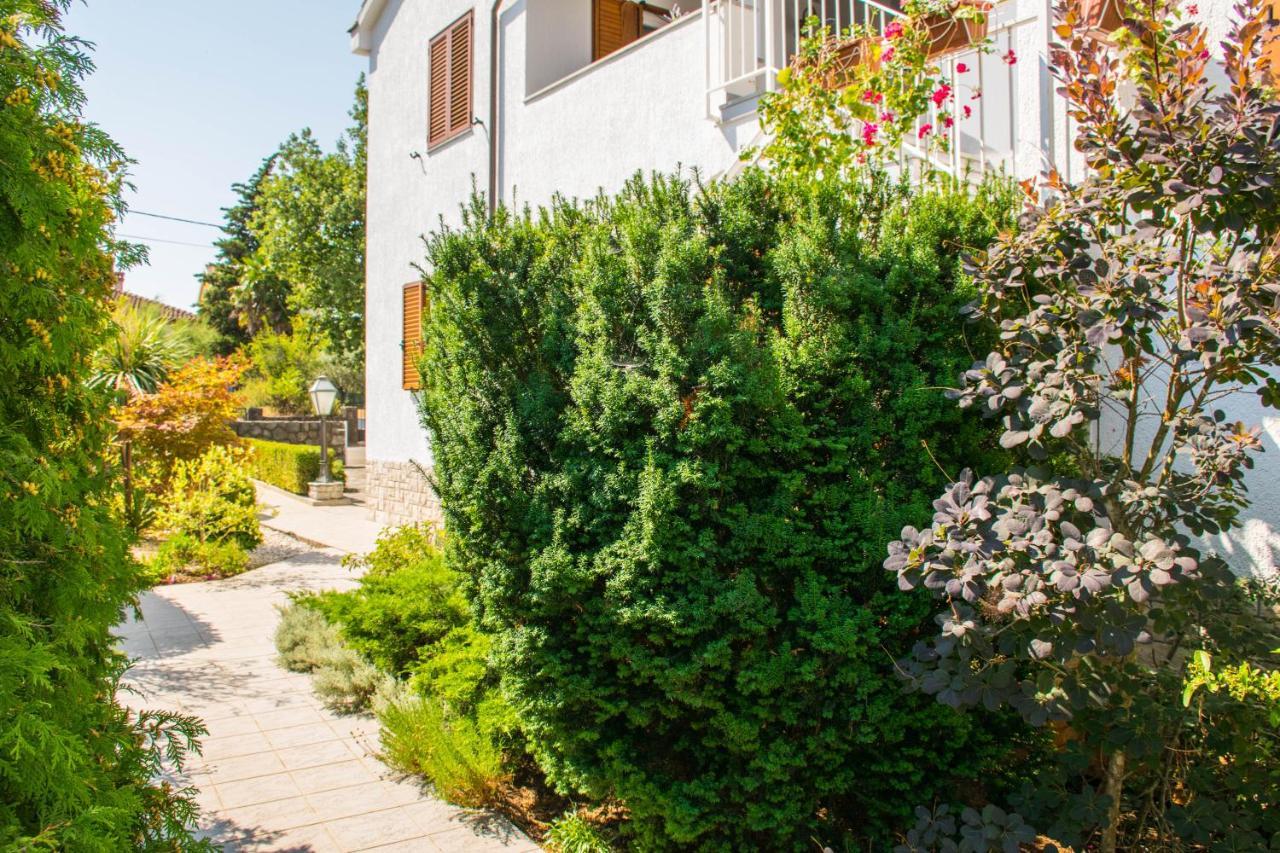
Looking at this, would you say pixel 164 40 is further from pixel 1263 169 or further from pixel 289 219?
pixel 289 219

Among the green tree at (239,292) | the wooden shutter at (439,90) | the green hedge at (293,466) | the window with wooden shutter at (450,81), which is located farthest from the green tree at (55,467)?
the green tree at (239,292)

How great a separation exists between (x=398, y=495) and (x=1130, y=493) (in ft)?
37.6

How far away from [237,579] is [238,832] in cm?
748

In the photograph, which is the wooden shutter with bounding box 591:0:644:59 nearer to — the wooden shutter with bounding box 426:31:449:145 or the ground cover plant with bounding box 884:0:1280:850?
the wooden shutter with bounding box 426:31:449:145

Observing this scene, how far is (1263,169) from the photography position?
2955 millimetres

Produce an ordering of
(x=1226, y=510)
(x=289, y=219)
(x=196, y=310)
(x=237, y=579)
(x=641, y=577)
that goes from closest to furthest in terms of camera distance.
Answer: (x=1226, y=510), (x=641, y=577), (x=237, y=579), (x=289, y=219), (x=196, y=310)

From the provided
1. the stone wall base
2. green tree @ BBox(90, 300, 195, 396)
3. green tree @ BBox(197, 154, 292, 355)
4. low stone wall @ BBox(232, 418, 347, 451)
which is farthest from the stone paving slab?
green tree @ BBox(197, 154, 292, 355)

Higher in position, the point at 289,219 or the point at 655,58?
the point at 289,219

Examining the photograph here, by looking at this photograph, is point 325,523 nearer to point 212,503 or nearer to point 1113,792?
point 212,503

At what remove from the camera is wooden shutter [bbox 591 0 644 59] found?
10430mm

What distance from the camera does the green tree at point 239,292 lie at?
A: 38.2 metres

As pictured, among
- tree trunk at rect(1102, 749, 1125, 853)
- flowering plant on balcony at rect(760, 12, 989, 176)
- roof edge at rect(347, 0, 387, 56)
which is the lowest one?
tree trunk at rect(1102, 749, 1125, 853)

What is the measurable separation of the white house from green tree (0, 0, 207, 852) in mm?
1636

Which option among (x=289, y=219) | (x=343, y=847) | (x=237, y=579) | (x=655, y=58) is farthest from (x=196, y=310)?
(x=343, y=847)
